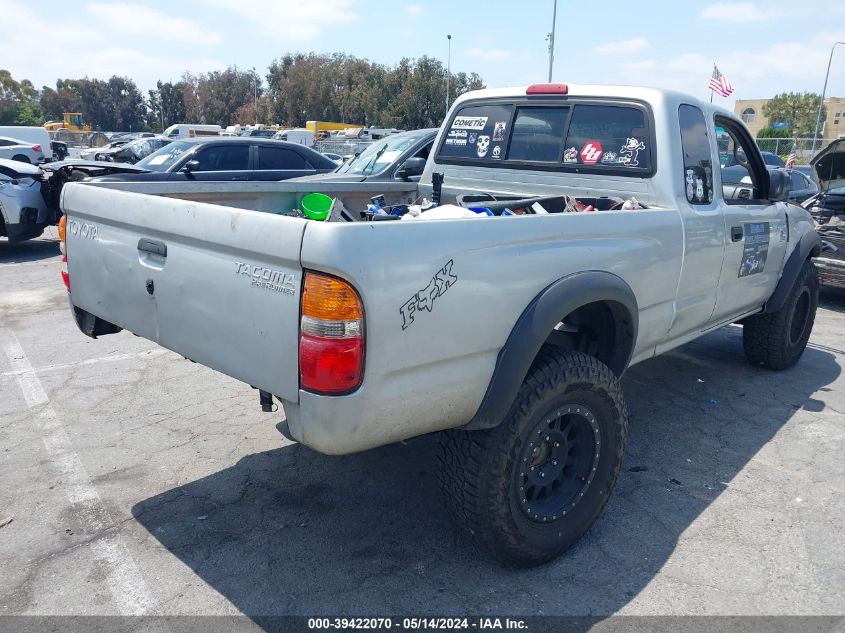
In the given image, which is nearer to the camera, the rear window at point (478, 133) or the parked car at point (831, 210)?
the rear window at point (478, 133)

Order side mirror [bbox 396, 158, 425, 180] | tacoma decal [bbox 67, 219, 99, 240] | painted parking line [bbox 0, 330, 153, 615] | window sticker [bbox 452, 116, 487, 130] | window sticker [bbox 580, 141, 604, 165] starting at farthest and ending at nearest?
side mirror [bbox 396, 158, 425, 180] → window sticker [bbox 452, 116, 487, 130] → window sticker [bbox 580, 141, 604, 165] → tacoma decal [bbox 67, 219, 99, 240] → painted parking line [bbox 0, 330, 153, 615]

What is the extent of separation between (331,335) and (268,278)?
329 millimetres

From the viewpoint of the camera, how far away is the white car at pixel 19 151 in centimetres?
2336

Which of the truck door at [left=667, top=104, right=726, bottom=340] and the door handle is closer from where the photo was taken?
the door handle

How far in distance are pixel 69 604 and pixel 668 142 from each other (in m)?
3.61

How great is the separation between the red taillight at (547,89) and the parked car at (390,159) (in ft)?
11.3

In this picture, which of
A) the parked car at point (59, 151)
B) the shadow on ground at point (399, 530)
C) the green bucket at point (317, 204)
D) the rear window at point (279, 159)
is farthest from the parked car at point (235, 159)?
the parked car at point (59, 151)

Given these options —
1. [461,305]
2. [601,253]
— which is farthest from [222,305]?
[601,253]

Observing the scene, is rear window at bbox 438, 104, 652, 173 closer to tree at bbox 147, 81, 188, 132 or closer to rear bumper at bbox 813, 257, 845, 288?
rear bumper at bbox 813, 257, 845, 288

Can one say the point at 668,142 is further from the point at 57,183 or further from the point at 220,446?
the point at 57,183

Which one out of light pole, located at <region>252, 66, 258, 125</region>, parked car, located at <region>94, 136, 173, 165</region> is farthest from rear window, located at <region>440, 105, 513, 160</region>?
light pole, located at <region>252, 66, 258, 125</region>

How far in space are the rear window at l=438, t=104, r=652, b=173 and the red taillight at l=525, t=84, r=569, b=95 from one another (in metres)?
0.09

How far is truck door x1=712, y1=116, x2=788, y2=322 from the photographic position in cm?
419

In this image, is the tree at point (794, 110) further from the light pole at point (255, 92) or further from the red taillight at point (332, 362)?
the red taillight at point (332, 362)
